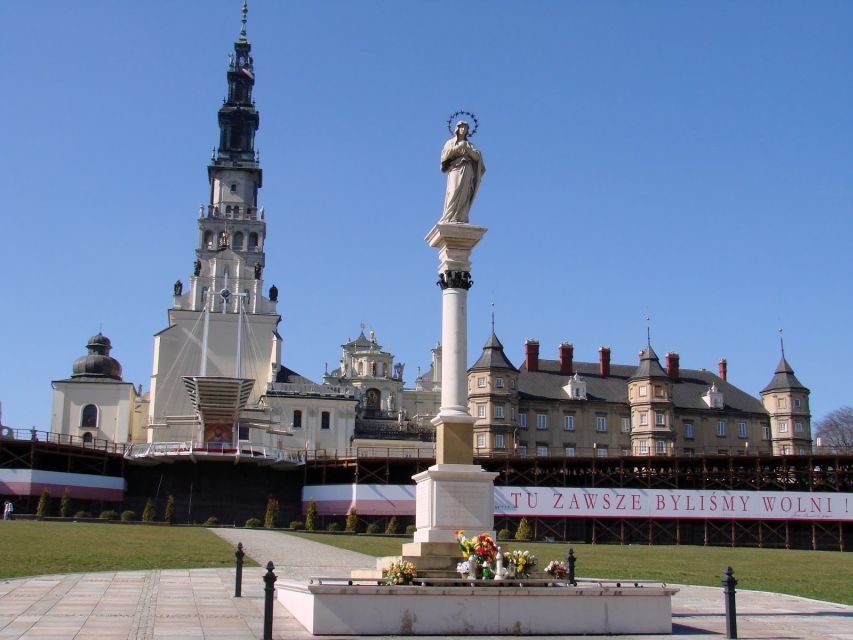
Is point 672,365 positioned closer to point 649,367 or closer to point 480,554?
point 649,367

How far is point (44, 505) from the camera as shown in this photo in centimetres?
5897

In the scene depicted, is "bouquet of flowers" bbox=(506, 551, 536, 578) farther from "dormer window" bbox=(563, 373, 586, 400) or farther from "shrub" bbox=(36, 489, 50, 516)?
"dormer window" bbox=(563, 373, 586, 400)

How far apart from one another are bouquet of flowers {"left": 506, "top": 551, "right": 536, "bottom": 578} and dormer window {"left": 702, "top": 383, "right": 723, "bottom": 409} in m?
82.7

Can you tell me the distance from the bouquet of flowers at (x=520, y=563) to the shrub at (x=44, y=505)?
46.3 meters

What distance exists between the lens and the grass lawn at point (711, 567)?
1085 inches

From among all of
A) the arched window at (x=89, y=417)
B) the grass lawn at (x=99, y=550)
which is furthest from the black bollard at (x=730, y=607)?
the arched window at (x=89, y=417)

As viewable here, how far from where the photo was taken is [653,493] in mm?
65438

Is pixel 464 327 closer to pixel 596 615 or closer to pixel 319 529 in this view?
pixel 596 615

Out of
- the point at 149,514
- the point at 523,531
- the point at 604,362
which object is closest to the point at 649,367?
the point at 604,362

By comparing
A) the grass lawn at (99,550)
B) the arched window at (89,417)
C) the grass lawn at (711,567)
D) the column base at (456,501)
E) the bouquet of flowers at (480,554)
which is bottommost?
the grass lawn at (711,567)

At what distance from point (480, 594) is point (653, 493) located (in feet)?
166

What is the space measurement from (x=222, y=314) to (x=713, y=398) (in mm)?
48529

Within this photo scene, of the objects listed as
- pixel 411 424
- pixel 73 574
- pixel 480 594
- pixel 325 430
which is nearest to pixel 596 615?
pixel 480 594

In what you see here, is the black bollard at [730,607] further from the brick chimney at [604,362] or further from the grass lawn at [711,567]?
the brick chimney at [604,362]
